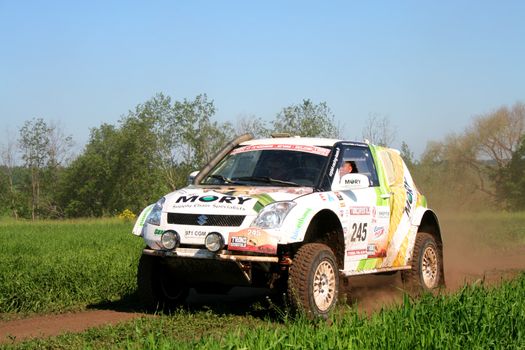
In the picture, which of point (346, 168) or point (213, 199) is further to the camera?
point (346, 168)

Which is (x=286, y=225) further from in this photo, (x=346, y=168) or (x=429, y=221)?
(x=429, y=221)

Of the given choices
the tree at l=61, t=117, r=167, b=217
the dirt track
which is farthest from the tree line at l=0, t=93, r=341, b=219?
the dirt track

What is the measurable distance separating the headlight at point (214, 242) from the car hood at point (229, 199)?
0.26m

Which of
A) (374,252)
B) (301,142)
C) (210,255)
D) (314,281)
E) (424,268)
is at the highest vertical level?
(301,142)

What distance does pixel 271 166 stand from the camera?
9000 mm

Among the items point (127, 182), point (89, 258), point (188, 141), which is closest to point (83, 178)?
point (127, 182)

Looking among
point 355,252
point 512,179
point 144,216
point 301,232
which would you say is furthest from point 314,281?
point 512,179

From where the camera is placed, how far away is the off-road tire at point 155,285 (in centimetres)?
845

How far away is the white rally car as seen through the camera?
770 cm

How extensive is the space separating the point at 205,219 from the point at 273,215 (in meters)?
0.73

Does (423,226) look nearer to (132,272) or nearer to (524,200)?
(132,272)

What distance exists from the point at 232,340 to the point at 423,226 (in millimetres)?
6527

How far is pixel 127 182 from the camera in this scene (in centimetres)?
7744

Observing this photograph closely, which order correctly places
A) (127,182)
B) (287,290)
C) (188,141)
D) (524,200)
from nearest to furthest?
(287,290)
(524,200)
(188,141)
(127,182)
